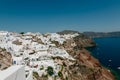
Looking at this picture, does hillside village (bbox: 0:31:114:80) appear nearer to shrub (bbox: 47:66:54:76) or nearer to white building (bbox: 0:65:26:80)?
shrub (bbox: 47:66:54:76)

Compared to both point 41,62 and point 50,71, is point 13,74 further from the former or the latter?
point 41,62

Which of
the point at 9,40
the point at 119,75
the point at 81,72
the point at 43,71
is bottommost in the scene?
the point at 119,75

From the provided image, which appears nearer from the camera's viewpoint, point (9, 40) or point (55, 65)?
point (55, 65)

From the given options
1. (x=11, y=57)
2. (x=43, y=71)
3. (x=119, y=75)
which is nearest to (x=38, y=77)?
(x=43, y=71)

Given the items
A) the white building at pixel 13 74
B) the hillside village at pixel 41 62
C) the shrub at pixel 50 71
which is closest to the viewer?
the white building at pixel 13 74

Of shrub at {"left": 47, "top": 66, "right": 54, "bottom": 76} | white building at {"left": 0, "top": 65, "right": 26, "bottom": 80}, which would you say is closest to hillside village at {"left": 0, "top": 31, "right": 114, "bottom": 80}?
shrub at {"left": 47, "top": 66, "right": 54, "bottom": 76}

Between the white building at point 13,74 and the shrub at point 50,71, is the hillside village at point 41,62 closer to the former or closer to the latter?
the shrub at point 50,71

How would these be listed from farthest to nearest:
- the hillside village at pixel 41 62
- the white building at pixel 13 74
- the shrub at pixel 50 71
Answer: the shrub at pixel 50 71, the hillside village at pixel 41 62, the white building at pixel 13 74

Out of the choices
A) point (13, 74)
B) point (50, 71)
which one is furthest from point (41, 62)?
point (13, 74)

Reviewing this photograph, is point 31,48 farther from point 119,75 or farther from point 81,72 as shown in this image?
point 119,75

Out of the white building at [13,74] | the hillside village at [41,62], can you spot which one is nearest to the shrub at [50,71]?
the hillside village at [41,62]

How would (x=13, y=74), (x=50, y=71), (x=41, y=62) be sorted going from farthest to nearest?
(x=41, y=62) → (x=50, y=71) → (x=13, y=74)
